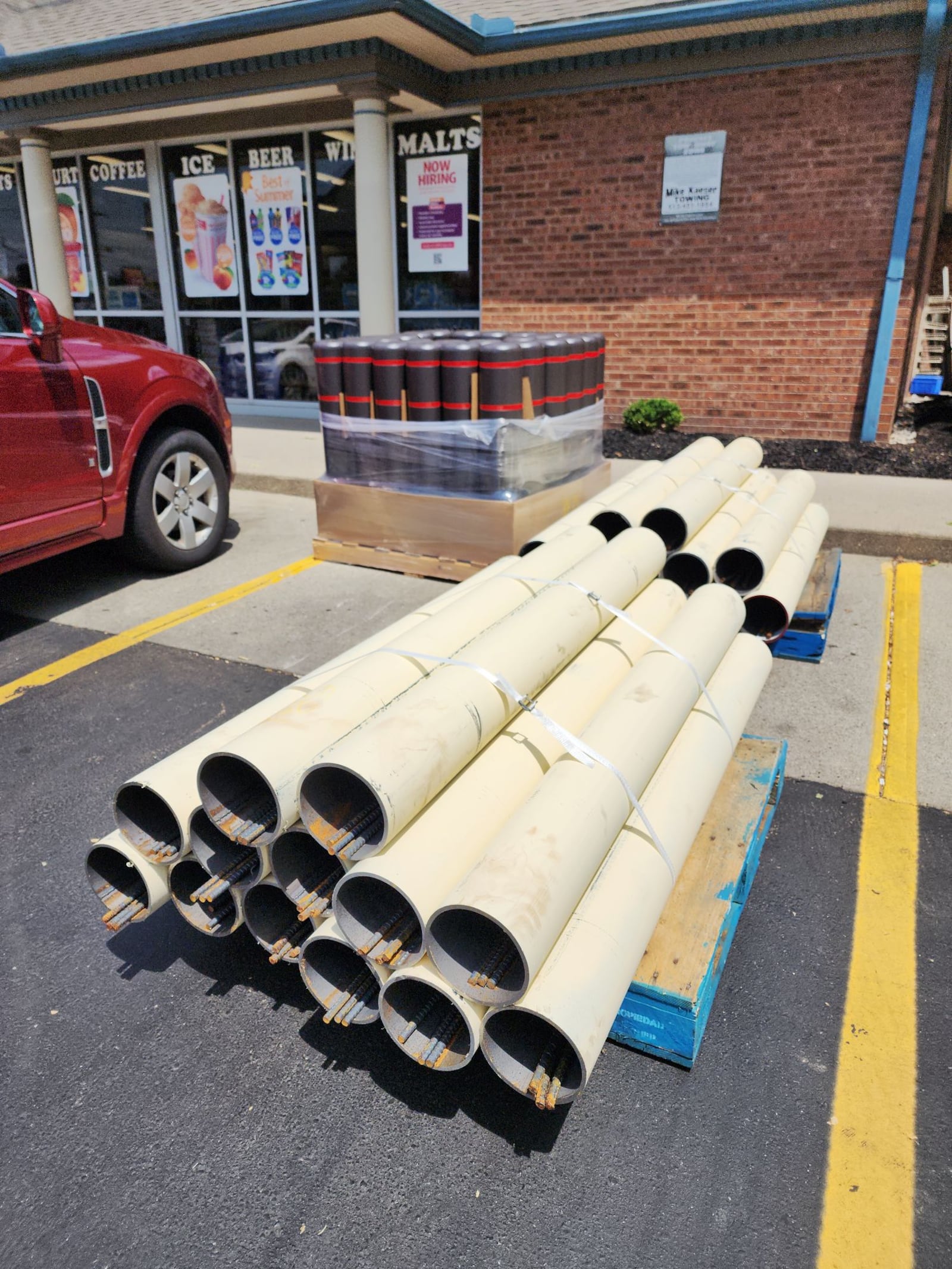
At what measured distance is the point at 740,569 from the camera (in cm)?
486

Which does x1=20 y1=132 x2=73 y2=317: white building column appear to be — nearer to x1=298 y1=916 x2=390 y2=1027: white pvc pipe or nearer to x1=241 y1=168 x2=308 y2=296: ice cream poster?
x1=241 y1=168 x2=308 y2=296: ice cream poster

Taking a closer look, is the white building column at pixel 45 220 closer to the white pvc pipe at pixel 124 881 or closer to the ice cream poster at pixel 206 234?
the ice cream poster at pixel 206 234

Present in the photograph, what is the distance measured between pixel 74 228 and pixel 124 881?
44.2 ft

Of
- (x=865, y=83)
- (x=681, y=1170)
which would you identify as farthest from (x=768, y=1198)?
(x=865, y=83)

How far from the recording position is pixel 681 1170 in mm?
2160

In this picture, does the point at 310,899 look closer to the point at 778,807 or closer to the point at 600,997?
the point at 600,997

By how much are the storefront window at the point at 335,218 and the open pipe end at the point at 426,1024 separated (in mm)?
10537

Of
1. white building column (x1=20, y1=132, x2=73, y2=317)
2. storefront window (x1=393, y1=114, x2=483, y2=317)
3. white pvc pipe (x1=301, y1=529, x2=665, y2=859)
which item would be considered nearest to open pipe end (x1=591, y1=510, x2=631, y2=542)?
white pvc pipe (x1=301, y1=529, x2=665, y2=859)

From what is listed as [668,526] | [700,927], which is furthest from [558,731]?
[668,526]

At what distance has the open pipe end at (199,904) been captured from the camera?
104 inches

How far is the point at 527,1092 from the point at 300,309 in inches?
448

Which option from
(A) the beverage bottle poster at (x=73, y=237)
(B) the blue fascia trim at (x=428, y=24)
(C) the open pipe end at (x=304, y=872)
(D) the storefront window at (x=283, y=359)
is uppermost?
(B) the blue fascia trim at (x=428, y=24)

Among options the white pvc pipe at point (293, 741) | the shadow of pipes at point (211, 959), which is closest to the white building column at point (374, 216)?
the white pvc pipe at point (293, 741)

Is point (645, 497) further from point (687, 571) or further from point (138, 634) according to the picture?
point (138, 634)
